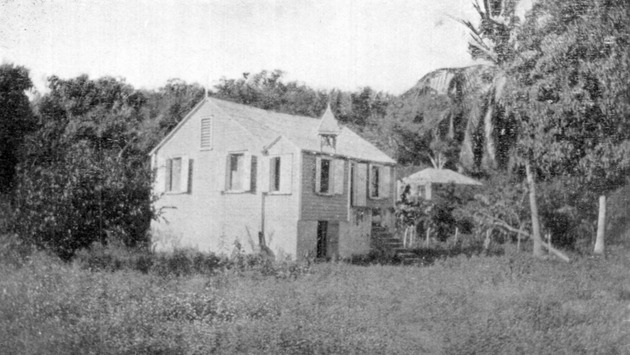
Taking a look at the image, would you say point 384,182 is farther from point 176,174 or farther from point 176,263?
point 176,263

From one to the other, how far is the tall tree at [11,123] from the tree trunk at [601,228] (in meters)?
14.1

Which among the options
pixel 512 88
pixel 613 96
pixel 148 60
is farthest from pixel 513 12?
pixel 148 60

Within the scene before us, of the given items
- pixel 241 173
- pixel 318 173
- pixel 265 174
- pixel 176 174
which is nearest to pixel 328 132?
pixel 318 173

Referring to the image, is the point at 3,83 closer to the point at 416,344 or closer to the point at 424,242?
the point at 416,344

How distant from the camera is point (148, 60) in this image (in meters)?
10.7

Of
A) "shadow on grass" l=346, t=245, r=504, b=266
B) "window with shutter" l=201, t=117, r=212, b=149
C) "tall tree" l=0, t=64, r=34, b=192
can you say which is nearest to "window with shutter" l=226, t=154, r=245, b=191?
"window with shutter" l=201, t=117, r=212, b=149

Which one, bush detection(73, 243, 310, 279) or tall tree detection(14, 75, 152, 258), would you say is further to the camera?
bush detection(73, 243, 310, 279)

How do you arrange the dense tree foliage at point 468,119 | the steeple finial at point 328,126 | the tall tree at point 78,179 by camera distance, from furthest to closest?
the steeple finial at point 328,126, the tall tree at point 78,179, the dense tree foliage at point 468,119

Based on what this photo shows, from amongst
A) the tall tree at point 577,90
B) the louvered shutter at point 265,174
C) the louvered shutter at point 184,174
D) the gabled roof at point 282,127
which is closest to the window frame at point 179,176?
the louvered shutter at point 184,174

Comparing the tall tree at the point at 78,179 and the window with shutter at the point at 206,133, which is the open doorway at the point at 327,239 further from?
the tall tree at the point at 78,179

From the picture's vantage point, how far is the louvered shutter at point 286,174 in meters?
16.4

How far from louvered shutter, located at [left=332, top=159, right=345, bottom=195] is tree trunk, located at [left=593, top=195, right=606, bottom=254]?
7.26 m

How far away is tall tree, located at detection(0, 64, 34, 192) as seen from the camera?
43.8ft

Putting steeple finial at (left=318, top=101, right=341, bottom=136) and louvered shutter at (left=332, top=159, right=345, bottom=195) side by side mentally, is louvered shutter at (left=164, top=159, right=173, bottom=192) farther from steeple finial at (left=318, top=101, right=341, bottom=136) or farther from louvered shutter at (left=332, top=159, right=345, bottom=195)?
louvered shutter at (left=332, top=159, right=345, bottom=195)
